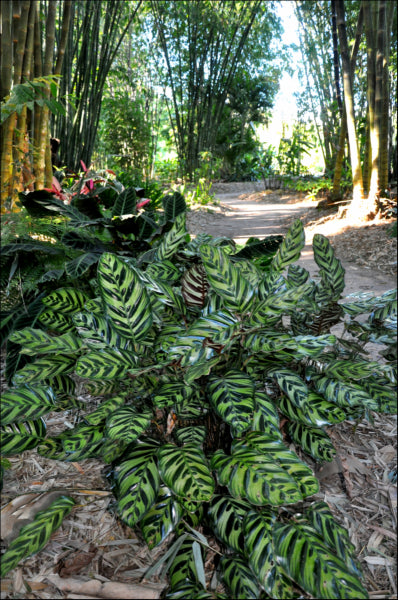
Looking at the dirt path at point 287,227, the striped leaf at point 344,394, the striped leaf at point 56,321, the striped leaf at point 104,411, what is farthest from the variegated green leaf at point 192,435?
the dirt path at point 287,227

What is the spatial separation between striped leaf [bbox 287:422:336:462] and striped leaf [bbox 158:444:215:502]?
0.71 feet

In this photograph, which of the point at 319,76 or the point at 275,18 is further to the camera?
the point at 275,18

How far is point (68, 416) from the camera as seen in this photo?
1188mm

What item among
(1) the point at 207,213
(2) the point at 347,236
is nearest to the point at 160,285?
(2) the point at 347,236

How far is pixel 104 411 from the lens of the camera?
766 millimetres

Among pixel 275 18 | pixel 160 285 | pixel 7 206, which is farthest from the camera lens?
pixel 275 18

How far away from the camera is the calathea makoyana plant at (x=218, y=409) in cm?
65

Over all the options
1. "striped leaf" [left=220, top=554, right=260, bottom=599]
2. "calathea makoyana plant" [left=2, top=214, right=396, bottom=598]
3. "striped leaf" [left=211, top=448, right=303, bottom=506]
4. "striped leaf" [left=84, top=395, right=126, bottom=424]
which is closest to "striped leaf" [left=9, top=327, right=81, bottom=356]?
"calathea makoyana plant" [left=2, top=214, right=396, bottom=598]

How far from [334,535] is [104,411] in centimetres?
41

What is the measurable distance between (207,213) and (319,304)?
5358mm

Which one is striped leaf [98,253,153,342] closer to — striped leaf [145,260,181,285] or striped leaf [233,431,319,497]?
striped leaf [145,260,181,285]

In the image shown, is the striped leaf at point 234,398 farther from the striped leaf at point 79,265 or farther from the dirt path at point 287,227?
the dirt path at point 287,227

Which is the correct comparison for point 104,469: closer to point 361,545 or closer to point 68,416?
point 68,416

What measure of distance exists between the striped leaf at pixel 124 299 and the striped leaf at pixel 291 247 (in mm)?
293
